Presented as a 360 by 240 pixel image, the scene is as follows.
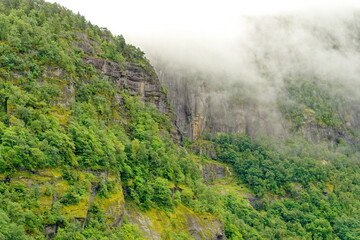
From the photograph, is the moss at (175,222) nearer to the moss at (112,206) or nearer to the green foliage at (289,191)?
the moss at (112,206)

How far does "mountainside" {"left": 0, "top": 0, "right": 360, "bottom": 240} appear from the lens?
2677 inches

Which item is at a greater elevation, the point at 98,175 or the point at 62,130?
the point at 62,130

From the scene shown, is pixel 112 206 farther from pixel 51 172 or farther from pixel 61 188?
pixel 51 172

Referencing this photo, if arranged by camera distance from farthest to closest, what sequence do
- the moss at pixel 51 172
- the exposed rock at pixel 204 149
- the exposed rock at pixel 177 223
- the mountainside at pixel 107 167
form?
→ 1. the exposed rock at pixel 204 149
2. the exposed rock at pixel 177 223
3. the moss at pixel 51 172
4. the mountainside at pixel 107 167

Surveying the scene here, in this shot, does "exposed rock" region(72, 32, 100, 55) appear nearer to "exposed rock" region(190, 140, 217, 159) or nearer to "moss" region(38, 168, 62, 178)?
"moss" region(38, 168, 62, 178)

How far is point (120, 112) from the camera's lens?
114 meters

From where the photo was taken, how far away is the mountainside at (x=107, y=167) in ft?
223

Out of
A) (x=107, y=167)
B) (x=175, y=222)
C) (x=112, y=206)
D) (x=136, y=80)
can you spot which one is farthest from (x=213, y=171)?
(x=112, y=206)

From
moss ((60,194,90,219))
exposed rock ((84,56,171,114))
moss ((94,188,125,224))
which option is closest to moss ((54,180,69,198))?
moss ((60,194,90,219))

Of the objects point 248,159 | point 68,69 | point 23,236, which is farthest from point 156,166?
point 248,159

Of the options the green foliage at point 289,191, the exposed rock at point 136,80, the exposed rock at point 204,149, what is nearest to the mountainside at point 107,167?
the exposed rock at point 136,80

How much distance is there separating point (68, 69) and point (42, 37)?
30.8 feet

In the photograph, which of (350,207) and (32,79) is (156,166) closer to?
(32,79)

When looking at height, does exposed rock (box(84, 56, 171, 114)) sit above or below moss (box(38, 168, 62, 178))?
above
